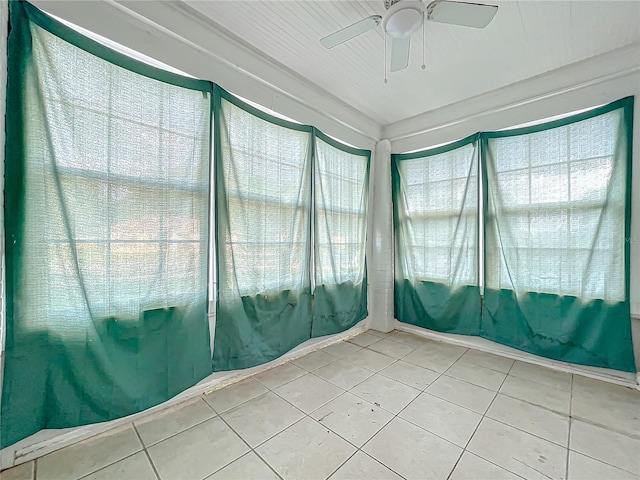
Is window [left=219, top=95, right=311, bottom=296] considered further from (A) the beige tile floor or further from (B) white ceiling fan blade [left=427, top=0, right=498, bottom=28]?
(B) white ceiling fan blade [left=427, top=0, right=498, bottom=28]

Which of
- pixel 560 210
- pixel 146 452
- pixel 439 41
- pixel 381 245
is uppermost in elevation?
pixel 439 41

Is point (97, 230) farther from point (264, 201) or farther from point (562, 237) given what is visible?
point (562, 237)

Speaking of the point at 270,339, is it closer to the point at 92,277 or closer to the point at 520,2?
the point at 92,277

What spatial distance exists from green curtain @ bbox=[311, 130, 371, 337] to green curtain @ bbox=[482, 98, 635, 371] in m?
1.45

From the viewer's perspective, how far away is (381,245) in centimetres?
373

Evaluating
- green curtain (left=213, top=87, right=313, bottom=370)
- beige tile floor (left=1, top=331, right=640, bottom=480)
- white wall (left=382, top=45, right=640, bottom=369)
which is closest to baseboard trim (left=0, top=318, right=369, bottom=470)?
beige tile floor (left=1, top=331, right=640, bottom=480)

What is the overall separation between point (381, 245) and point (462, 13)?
2.58m

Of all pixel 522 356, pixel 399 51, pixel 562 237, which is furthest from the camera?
pixel 522 356

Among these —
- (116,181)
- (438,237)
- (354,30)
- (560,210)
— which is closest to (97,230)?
(116,181)

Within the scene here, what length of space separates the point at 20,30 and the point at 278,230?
1.93 meters

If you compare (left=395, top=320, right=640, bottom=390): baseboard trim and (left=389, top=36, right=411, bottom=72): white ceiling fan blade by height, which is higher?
(left=389, top=36, right=411, bottom=72): white ceiling fan blade

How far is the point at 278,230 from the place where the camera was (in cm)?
254

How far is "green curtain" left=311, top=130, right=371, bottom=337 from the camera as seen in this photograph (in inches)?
116

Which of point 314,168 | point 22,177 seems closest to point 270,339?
point 314,168
